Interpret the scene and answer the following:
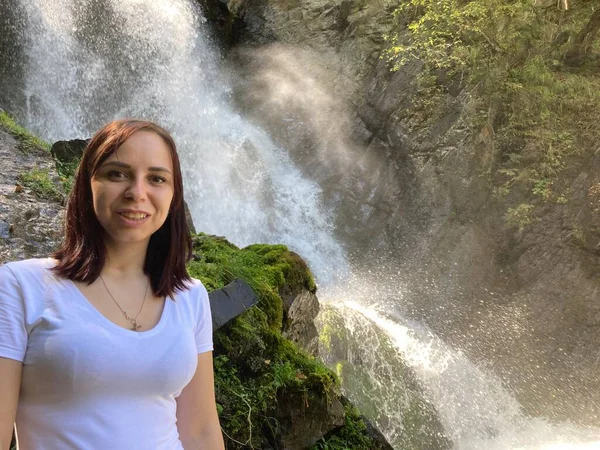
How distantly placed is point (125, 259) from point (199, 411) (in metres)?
0.57

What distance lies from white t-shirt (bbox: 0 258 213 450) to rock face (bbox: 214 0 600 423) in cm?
886

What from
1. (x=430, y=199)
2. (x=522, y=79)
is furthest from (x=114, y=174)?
(x=522, y=79)

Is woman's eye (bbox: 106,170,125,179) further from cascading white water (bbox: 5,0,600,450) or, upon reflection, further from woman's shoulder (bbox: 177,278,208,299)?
cascading white water (bbox: 5,0,600,450)

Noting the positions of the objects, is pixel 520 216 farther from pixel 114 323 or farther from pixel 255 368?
pixel 114 323

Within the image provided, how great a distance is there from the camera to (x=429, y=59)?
35.2ft

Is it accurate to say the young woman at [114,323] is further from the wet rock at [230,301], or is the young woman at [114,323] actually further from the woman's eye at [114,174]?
the wet rock at [230,301]

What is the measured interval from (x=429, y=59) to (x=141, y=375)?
36.7ft

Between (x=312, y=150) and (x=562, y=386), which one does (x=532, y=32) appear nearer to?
(x=312, y=150)

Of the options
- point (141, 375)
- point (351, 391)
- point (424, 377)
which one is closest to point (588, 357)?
point (424, 377)

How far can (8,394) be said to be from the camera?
3.47 ft

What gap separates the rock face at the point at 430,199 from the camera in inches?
338

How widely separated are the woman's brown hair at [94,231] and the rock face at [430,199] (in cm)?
879

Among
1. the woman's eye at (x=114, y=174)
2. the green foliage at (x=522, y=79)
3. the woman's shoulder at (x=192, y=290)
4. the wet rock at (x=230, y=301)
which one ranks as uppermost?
the green foliage at (x=522, y=79)

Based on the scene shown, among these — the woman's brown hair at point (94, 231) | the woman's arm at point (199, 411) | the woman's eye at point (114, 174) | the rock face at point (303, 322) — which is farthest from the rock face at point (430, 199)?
the woman's eye at point (114, 174)
